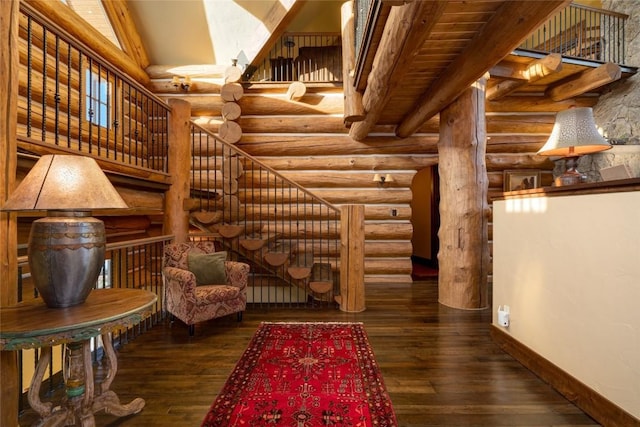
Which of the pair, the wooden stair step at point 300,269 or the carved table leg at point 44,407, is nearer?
the carved table leg at point 44,407

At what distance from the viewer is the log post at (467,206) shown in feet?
13.9

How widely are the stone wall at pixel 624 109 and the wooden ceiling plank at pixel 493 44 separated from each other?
12.8 feet

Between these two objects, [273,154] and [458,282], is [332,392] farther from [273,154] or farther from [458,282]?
[273,154]

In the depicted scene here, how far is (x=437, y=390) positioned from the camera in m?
2.27

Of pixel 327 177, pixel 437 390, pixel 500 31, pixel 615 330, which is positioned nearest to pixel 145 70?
pixel 327 177

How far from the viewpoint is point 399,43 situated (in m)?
2.58

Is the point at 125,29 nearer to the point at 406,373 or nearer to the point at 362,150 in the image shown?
the point at 362,150

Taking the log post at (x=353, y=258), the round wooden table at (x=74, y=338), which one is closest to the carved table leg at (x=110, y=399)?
the round wooden table at (x=74, y=338)

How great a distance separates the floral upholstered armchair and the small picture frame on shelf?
5.45m

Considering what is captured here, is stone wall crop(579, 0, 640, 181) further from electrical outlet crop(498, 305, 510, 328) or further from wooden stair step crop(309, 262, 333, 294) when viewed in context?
wooden stair step crop(309, 262, 333, 294)

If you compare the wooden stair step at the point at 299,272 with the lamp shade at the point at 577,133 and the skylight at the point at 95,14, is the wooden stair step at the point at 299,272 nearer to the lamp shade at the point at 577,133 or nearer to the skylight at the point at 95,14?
the lamp shade at the point at 577,133

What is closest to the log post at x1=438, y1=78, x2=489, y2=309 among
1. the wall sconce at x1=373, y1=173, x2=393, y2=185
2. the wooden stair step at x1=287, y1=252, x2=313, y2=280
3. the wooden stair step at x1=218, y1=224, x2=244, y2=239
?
the wall sconce at x1=373, y1=173, x2=393, y2=185

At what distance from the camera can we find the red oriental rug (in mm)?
1932

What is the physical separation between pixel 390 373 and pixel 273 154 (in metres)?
4.69
